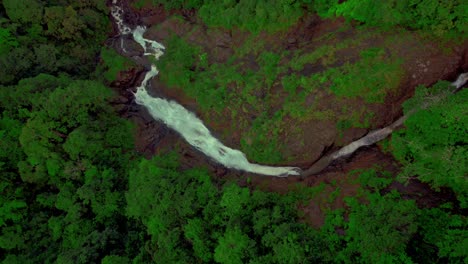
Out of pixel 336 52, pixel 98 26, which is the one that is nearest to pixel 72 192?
pixel 98 26

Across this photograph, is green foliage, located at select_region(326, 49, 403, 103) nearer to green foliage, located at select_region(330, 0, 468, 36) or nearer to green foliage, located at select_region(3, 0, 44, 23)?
green foliage, located at select_region(330, 0, 468, 36)

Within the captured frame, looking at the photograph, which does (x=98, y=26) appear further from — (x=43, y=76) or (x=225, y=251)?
(x=225, y=251)

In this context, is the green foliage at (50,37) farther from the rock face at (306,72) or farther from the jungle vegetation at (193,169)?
the rock face at (306,72)

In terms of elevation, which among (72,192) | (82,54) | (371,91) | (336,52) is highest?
(336,52)

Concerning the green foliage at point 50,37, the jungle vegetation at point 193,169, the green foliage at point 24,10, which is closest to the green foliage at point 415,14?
the jungle vegetation at point 193,169

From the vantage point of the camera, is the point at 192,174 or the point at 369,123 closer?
the point at 369,123

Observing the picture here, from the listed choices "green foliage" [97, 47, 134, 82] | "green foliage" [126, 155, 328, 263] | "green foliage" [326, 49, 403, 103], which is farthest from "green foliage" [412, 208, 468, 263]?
"green foliage" [97, 47, 134, 82]

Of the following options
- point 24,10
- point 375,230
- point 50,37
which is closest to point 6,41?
point 24,10
